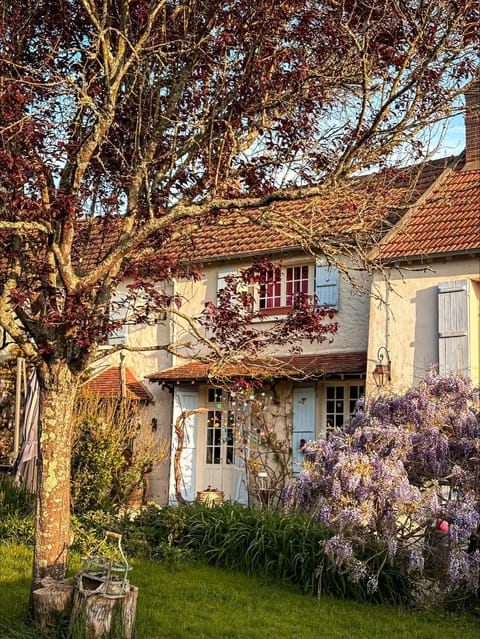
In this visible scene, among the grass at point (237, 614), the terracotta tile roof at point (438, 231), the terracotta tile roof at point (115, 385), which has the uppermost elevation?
the terracotta tile roof at point (438, 231)

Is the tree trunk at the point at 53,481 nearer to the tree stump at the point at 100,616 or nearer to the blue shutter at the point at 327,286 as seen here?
the tree stump at the point at 100,616

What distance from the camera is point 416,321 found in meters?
13.3

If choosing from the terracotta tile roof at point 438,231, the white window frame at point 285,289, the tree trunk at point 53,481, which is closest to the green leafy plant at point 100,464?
the white window frame at point 285,289

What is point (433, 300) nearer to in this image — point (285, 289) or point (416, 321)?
point (416, 321)

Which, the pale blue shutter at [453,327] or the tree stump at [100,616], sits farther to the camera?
the pale blue shutter at [453,327]

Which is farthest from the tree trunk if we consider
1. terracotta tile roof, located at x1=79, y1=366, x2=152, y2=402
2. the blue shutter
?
terracotta tile roof, located at x1=79, y1=366, x2=152, y2=402

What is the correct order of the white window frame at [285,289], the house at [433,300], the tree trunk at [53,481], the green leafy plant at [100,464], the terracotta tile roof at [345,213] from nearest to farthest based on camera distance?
1. the tree trunk at [53,481]
2. the terracotta tile roof at [345,213]
3. the green leafy plant at [100,464]
4. the house at [433,300]
5. the white window frame at [285,289]

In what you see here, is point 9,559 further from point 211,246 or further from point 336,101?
point 211,246

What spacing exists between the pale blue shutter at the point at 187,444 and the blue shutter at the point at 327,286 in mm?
3258

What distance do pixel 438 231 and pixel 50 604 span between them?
9580 mm

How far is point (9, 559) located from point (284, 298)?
806 centimetres

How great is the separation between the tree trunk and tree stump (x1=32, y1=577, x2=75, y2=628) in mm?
251

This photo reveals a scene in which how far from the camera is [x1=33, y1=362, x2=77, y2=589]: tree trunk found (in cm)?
626

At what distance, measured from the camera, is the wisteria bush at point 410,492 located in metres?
7.75
